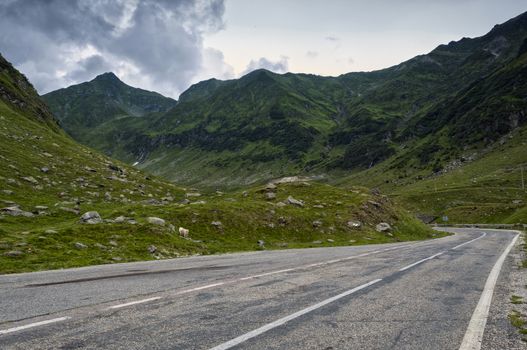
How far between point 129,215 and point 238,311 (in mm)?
29605

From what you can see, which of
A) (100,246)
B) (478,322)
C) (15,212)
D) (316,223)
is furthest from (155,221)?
(478,322)

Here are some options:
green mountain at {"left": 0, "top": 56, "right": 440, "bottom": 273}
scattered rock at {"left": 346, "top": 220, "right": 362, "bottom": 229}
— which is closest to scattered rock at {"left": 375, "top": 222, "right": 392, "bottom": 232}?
green mountain at {"left": 0, "top": 56, "right": 440, "bottom": 273}

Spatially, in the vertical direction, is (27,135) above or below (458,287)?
above

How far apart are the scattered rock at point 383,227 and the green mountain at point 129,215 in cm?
→ 50

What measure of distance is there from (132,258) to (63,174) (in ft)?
131

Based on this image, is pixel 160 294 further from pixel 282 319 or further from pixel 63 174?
pixel 63 174

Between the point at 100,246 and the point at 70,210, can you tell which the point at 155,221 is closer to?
the point at 100,246

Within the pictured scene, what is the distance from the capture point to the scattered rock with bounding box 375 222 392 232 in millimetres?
52228

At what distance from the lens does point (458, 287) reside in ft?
45.0

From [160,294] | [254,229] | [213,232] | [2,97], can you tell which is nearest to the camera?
[160,294]

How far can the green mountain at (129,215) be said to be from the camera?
26.2 m

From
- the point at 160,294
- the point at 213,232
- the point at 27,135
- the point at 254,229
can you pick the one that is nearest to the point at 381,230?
the point at 254,229

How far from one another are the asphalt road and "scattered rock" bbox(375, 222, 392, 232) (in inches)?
1459

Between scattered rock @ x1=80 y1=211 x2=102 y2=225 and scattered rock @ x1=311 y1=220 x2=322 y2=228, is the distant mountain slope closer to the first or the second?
scattered rock @ x1=80 y1=211 x2=102 y2=225
